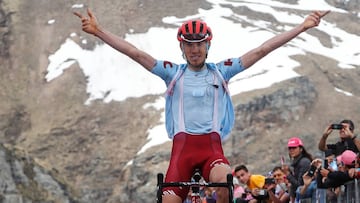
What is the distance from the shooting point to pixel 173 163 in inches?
395

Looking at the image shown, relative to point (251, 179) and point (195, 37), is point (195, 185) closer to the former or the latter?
point (195, 37)

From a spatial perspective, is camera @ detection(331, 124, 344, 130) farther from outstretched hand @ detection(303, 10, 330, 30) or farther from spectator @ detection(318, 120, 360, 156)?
outstretched hand @ detection(303, 10, 330, 30)

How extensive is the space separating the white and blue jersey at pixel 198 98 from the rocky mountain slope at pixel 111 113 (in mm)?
67569

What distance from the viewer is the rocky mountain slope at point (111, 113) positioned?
90.8m

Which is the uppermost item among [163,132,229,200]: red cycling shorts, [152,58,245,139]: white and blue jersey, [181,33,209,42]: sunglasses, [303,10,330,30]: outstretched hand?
[303,10,330,30]: outstretched hand

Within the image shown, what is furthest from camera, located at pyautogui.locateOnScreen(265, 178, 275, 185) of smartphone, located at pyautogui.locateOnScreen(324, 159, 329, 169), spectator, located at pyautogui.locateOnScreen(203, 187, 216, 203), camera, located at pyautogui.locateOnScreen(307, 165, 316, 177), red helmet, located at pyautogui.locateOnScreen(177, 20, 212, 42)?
red helmet, located at pyautogui.locateOnScreen(177, 20, 212, 42)

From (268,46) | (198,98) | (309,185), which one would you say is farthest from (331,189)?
(198,98)

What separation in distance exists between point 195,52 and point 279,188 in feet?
28.5

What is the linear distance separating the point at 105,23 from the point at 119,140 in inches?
1035

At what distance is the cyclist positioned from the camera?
1002cm

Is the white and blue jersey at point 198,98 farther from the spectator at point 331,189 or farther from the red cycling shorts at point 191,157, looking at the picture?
the spectator at point 331,189

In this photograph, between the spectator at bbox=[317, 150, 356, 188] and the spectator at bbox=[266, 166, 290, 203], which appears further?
the spectator at bbox=[266, 166, 290, 203]

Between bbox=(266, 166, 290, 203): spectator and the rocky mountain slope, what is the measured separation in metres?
59.4

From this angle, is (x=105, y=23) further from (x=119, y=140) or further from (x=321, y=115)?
(x=321, y=115)
